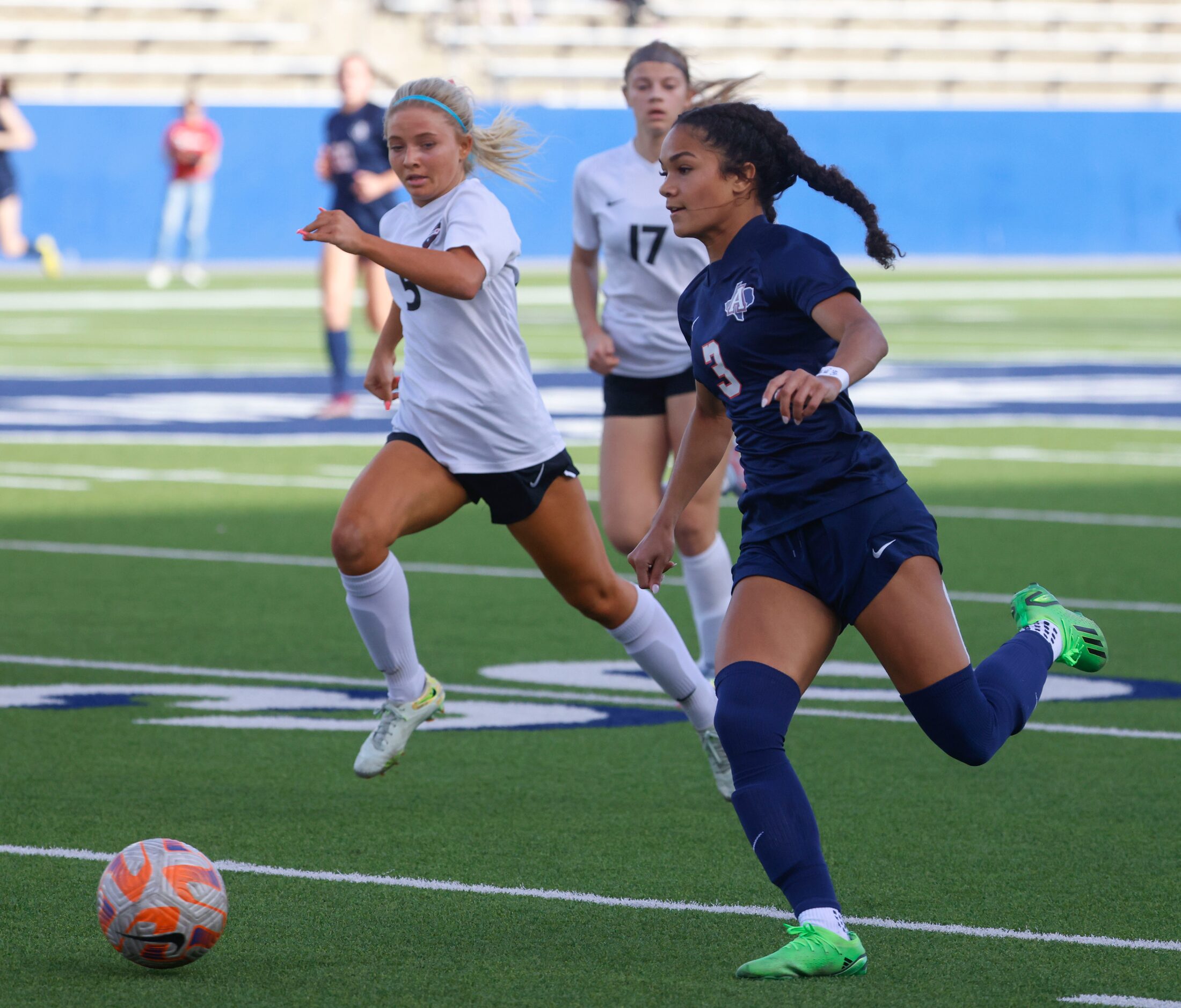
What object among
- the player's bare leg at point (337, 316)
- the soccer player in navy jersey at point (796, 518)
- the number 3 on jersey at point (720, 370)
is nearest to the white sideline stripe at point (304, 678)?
the soccer player in navy jersey at point (796, 518)

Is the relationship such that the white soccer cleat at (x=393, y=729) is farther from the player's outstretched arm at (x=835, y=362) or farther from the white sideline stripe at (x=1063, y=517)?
the white sideline stripe at (x=1063, y=517)

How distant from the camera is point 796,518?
15.8ft

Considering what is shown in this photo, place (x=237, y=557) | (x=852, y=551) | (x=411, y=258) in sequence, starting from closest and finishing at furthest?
(x=852, y=551), (x=411, y=258), (x=237, y=557)

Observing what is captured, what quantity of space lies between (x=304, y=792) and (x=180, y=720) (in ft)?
3.78

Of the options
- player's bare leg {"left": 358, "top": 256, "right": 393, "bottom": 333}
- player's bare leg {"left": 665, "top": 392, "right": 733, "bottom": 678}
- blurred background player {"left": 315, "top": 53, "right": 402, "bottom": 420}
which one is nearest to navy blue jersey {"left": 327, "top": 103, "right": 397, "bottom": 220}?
blurred background player {"left": 315, "top": 53, "right": 402, "bottom": 420}

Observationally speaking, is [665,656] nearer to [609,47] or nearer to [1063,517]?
[1063,517]

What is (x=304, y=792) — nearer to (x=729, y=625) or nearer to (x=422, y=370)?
(x=422, y=370)

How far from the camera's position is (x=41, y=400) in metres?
19.5

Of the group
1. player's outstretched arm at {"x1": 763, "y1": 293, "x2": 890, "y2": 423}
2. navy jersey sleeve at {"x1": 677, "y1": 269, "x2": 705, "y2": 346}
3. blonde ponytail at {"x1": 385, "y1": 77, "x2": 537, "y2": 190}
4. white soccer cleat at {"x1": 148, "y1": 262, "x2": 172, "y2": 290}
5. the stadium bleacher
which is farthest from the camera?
the stadium bleacher

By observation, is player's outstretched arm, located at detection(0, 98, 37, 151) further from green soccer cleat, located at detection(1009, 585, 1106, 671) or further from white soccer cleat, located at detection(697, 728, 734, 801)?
green soccer cleat, located at detection(1009, 585, 1106, 671)

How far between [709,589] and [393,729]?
2066 mm

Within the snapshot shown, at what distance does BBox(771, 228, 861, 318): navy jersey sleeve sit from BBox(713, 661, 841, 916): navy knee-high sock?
2.67 ft

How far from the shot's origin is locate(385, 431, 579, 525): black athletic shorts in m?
6.40

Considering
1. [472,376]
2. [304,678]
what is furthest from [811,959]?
[304,678]
